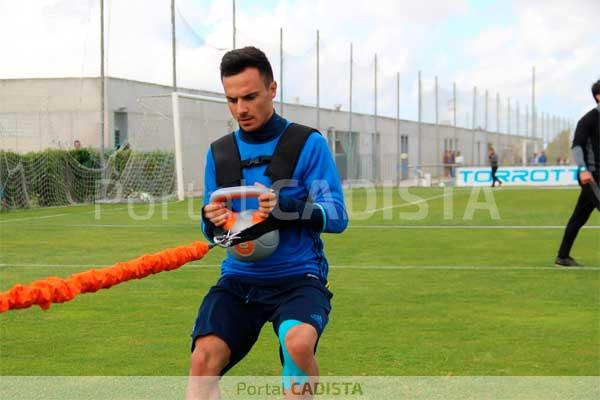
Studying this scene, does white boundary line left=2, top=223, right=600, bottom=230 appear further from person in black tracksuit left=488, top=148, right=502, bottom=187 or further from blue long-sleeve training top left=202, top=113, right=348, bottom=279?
person in black tracksuit left=488, top=148, right=502, bottom=187

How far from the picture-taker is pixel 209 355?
4098 millimetres

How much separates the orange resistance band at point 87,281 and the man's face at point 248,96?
677 millimetres

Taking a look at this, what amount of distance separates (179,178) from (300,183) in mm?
25806

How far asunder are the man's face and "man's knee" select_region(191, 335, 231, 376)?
1024mm

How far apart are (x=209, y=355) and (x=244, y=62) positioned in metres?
1.36

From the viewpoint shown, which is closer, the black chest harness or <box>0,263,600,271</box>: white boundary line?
the black chest harness

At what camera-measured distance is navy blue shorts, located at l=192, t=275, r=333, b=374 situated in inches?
164

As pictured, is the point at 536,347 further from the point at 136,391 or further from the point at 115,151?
the point at 115,151

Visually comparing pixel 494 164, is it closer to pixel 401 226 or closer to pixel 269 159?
pixel 401 226

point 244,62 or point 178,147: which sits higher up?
point 178,147

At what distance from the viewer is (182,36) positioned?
31922 millimetres

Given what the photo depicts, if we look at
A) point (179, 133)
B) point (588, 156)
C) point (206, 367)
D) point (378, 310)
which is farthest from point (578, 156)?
point (179, 133)

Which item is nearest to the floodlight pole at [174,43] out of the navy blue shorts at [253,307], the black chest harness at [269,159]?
the black chest harness at [269,159]

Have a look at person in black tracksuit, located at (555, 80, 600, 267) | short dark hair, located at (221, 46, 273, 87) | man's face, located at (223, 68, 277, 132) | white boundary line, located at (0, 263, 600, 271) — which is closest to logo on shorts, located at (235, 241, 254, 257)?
man's face, located at (223, 68, 277, 132)
